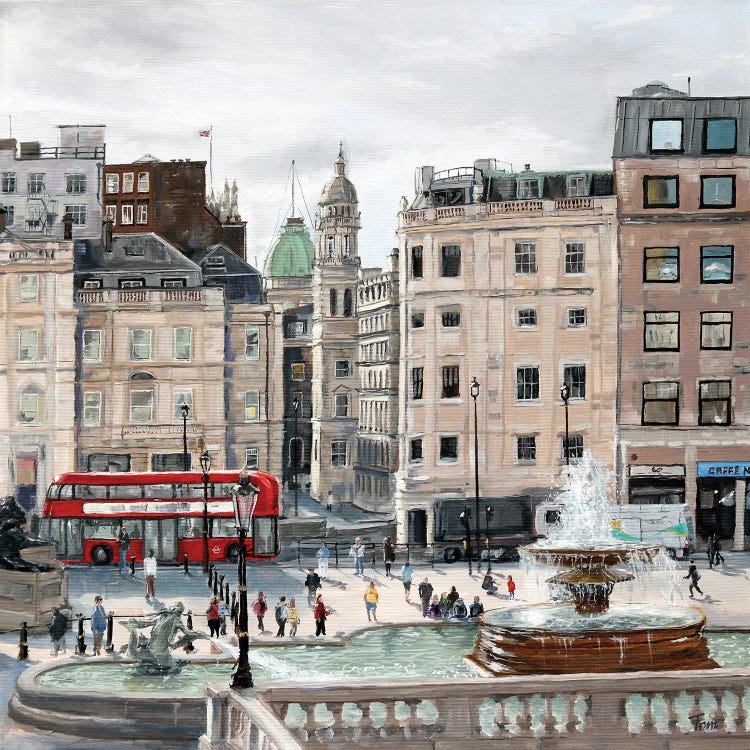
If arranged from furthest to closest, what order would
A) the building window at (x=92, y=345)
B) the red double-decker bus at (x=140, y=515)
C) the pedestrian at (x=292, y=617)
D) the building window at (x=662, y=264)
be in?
the building window at (x=92, y=345) → the building window at (x=662, y=264) → the red double-decker bus at (x=140, y=515) → the pedestrian at (x=292, y=617)

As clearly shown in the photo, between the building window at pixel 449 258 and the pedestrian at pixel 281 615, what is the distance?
948 centimetres

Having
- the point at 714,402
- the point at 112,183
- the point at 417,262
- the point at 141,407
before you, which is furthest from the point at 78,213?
the point at 714,402

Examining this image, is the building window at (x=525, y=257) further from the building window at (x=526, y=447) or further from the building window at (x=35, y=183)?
the building window at (x=35, y=183)

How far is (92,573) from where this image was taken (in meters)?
24.5

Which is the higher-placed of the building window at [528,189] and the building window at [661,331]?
the building window at [528,189]

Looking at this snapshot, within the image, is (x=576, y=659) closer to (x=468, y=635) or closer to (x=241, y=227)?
(x=468, y=635)

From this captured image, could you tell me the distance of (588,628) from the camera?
625 inches

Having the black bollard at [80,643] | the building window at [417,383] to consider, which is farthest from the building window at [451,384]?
the black bollard at [80,643]

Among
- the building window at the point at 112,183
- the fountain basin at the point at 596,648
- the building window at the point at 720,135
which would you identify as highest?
the building window at the point at 720,135

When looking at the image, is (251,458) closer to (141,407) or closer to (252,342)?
(141,407)

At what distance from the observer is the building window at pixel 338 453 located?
30.8 metres

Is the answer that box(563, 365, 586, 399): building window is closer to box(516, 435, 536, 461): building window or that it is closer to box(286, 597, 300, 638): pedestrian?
box(516, 435, 536, 461): building window

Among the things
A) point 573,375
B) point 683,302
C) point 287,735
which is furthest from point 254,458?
point 287,735

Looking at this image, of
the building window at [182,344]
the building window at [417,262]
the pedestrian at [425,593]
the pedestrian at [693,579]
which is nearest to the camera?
the pedestrian at [425,593]
